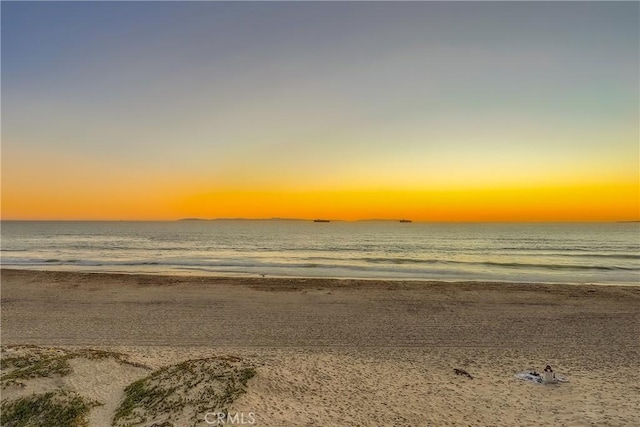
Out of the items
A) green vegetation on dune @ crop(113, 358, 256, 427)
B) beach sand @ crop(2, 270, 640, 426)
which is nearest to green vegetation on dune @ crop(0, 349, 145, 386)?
beach sand @ crop(2, 270, 640, 426)

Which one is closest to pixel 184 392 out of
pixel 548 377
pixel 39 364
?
pixel 39 364

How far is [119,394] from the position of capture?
8047 millimetres

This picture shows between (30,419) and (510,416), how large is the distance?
816 cm

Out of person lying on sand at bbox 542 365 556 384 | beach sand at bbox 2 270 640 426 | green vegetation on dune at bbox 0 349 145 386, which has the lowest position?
beach sand at bbox 2 270 640 426

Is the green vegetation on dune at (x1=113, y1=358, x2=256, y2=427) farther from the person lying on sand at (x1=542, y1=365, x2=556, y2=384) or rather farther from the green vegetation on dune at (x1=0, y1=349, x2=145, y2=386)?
the person lying on sand at (x1=542, y1=365, x2=556, y2=384)

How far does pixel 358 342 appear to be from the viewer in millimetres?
13609

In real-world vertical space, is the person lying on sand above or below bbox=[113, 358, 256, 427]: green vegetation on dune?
below

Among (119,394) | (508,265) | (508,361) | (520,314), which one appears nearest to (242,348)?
(119,394)

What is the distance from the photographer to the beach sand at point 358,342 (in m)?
7.83

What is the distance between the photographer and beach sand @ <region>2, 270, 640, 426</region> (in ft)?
25.7

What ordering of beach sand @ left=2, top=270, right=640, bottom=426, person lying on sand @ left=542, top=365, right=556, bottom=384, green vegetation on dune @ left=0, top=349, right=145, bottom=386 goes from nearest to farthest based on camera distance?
beach sand @ left=2, top=270, right=640, bottom=426 → green vegetation on dune @ left=0, top=349, right=145, bottom=386 → person lying on sand @ left=542, top=365, right=556, bottom=384

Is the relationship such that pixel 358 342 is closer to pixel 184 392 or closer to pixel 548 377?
pixel 548 377

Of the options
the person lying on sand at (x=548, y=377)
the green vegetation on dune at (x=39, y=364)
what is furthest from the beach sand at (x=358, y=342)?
the green vegetation on dune at (x=39, y=364)

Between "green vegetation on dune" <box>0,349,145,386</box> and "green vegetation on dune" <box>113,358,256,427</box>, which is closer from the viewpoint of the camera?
"green vegetation on dune" <box>113,358,256,427</box>
